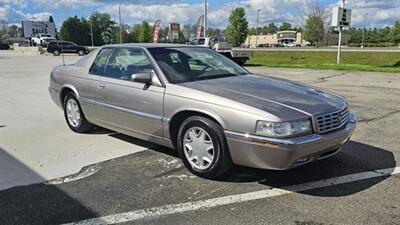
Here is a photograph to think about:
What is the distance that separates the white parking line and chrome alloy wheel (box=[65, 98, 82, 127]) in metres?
3.16

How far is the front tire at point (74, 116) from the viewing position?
6.37 meters

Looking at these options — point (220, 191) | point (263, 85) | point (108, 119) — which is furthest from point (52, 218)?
point (263, 85)

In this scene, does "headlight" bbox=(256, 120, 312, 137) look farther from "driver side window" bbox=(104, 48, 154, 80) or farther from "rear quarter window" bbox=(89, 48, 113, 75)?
"rear quarter window" bbox=(89, 48, 113, 75)

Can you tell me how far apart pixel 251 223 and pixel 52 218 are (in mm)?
1743

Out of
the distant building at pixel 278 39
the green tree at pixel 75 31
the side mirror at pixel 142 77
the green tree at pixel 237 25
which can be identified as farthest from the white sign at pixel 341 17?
the distant building at pixel 278 39

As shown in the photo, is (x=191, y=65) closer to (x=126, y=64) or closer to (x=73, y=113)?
(x=126, y=64)

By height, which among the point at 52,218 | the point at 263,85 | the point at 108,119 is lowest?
the point at 52,218

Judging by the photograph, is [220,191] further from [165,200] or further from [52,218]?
[52,218]

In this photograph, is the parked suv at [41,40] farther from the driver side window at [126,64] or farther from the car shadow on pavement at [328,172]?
the car shadow on pavement at [328,172]

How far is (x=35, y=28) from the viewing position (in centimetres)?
7119

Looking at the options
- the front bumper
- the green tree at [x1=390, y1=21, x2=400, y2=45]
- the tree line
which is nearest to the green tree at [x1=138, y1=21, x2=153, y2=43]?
the tree line

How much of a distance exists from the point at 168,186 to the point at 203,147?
0.56 meters

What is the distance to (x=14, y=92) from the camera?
457 inches

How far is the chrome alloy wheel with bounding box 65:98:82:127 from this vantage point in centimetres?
641
